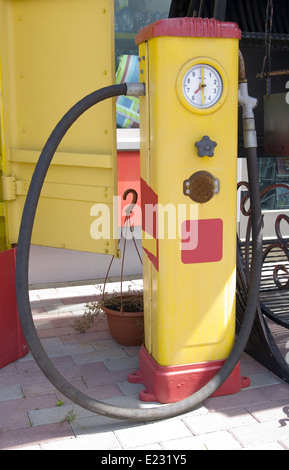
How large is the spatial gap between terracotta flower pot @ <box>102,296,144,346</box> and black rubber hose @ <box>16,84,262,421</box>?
0.82 meters

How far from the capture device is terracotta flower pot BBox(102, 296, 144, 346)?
333cm

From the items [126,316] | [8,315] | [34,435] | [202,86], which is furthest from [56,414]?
[202,86]

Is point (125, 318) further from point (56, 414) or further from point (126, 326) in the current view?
point (56, 414)

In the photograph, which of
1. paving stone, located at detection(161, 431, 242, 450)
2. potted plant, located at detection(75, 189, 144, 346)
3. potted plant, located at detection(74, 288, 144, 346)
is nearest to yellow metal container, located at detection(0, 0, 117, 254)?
potted plant, located at detection(75, 189, 144, 346)

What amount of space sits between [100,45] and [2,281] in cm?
140

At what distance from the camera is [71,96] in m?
3.36

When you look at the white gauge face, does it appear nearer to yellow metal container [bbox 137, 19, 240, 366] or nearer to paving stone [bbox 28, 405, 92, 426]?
yellow metal container [bbox 137, 19, 240, 366]

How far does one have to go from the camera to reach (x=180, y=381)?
2.67m

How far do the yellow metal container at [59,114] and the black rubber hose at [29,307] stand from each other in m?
0.74

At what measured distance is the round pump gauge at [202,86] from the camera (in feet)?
8.11

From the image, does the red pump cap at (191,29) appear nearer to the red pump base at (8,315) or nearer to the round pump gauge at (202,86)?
the round pump gauge at (202,86)

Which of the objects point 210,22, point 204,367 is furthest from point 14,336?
point 210,22

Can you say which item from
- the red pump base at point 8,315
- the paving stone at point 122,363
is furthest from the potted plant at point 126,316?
the red pump base at point 8,315

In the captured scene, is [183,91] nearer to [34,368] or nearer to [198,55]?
[198,55]
